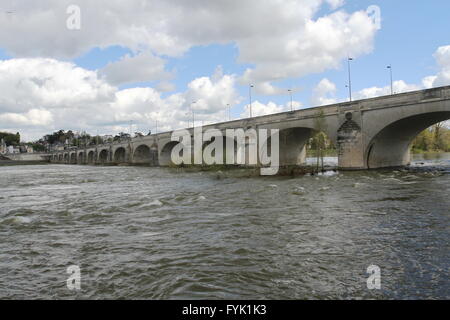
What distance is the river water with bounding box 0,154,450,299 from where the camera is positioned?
7090 millimetres

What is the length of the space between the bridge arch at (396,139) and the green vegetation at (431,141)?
50.0 metres

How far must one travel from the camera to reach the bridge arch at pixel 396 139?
113ft

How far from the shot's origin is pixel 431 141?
8719 centimetres

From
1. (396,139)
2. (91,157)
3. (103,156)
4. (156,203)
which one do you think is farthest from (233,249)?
(91,157)

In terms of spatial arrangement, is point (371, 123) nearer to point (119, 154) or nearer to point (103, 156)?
point (119, 154)

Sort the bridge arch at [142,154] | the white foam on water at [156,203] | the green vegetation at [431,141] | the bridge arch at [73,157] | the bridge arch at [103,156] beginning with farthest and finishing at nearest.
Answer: the bridge arch at [73,157] → the bridge arch at [103,156] → the bridge arch at [142,154] → the green vegetation at [431,141] → the white foam on water at [156,203]

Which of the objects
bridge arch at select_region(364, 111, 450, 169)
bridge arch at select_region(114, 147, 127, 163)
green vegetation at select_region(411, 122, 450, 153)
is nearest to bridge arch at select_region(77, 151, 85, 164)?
bridge arch at select_region(114, 147, 127, 163)

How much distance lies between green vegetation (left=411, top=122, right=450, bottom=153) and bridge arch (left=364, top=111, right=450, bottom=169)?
50.0m

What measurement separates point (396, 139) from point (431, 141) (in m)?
57.2

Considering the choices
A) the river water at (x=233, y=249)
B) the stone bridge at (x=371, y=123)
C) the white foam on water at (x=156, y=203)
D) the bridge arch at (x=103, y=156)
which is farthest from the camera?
the bridge arch at (x=103, y=156)

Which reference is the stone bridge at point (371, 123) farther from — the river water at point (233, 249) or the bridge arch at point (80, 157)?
the bridge arch at point (80, 157)

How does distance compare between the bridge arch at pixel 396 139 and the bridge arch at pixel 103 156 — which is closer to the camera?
the bridge arch at pixel 396 139

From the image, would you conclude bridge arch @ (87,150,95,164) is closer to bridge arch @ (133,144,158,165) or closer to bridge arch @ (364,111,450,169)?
bridge arch @ (133,144,158,165)

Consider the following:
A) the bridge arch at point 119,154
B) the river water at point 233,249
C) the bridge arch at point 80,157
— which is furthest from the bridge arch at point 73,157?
the river water at point 233,249
